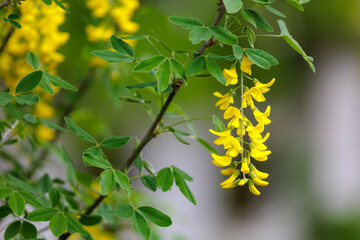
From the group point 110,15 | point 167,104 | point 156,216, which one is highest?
point 110,15

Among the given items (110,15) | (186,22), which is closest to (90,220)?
(186,22)

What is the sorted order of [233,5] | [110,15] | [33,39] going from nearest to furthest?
[233,5]
[33,39]
[110,15]

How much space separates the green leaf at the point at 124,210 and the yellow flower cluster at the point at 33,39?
0.28 m

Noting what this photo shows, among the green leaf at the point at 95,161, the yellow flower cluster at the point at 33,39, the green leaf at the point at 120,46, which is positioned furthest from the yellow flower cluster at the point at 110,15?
the green leaf at the point at 95,161

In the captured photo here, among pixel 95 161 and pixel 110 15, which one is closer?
pixel 95 161

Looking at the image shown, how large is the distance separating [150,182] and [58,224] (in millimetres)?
131

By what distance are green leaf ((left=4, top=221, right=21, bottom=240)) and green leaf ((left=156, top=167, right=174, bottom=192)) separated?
0.18m

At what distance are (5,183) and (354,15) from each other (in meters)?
3.11

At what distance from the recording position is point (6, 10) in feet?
2.16

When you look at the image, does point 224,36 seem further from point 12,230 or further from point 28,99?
point 12,230

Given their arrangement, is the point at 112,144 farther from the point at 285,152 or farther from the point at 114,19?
the point at 285,152

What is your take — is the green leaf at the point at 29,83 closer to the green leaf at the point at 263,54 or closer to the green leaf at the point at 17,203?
the green leaf at the point at 17,203

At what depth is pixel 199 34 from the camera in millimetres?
493

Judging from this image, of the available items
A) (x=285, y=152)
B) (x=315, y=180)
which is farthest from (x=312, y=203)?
(x=285, y=152)
